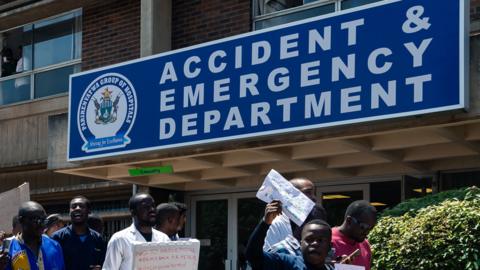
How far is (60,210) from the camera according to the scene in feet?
49.7

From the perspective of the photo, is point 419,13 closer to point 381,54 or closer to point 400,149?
point 381,54

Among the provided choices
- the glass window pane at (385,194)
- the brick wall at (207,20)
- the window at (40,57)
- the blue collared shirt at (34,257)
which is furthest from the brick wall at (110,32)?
the blue collared shirt at (34,257)

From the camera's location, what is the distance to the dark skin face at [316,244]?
453 cm

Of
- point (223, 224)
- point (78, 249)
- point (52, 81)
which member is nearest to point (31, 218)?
point (78, 249)

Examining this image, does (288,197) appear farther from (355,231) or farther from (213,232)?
(213,232)

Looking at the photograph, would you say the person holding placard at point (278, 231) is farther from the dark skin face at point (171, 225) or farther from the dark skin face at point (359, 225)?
the dark skin face at point (171, 225)

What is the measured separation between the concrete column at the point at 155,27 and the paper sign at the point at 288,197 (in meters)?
8.37

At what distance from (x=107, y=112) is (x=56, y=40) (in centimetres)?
470

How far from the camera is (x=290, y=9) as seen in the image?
1219 cm

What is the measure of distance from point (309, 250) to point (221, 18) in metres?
8.83

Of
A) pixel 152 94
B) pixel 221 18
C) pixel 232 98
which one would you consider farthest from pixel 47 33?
pixel 232 98

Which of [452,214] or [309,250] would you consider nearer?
[309,250]

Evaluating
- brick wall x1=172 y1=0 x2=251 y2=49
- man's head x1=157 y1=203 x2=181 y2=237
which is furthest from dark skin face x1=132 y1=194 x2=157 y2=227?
brick wall x1=172 y1=0 x2=251 y2=49

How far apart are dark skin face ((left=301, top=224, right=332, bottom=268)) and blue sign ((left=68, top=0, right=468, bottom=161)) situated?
4.01 metres
